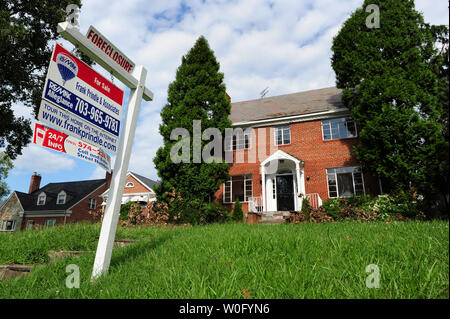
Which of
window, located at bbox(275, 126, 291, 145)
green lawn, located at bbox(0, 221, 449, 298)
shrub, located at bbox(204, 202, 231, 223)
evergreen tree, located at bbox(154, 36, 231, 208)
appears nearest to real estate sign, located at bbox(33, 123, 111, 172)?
green lawn, located at bbox(0, 221, 449, 298)

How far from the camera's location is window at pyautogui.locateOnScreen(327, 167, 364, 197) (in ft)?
48.1

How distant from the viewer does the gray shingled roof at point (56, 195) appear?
109 ft

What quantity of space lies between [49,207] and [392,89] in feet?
123

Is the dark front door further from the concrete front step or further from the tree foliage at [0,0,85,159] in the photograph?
the tree foliage at [0,0,85,159]

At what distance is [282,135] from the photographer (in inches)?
680

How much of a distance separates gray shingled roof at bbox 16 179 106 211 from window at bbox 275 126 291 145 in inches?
1095

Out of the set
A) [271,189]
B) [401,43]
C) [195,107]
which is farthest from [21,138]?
[401,43]

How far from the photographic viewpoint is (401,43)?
1209 cm

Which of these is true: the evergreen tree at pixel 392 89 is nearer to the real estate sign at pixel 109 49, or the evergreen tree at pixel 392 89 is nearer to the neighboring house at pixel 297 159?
the neighboring house at pixel 297 159

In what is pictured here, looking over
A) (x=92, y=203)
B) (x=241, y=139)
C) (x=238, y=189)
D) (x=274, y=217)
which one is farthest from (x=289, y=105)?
(x=92, y=203)

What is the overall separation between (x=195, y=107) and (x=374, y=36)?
9.54 metres

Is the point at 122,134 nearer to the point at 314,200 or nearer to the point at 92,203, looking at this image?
the point at 314,200
